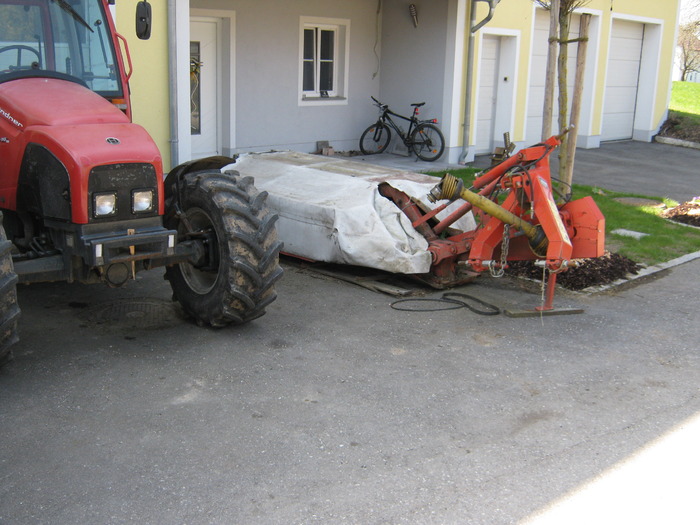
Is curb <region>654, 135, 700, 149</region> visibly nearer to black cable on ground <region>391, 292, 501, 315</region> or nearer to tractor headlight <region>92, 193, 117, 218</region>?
black cable on ground <region>391, 292, 501, 315</region>

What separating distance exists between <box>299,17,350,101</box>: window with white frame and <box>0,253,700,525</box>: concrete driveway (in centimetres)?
828

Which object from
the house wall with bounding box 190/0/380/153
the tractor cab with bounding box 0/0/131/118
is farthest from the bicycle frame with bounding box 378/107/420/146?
the tractor cab with bounding box 0/0/131/118

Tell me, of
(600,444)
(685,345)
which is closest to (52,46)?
(600,444)

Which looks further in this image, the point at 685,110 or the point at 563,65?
the point at 685,110

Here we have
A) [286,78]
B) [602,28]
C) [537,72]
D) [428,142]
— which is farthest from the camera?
[602,28]

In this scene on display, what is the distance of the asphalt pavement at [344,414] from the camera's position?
155 inches

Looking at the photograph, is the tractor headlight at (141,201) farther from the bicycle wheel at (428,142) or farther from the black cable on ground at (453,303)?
the bicycle wheel at (428,142)

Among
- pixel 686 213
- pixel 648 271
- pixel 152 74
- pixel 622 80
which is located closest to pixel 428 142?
pixel 686 213

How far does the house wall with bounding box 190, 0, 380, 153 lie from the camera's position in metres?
13.3

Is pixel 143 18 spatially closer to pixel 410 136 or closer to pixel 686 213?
pixel 686 213

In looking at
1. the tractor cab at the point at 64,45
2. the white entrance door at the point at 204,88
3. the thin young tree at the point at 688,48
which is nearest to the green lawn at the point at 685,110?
the thin young tree at the point at 688,48

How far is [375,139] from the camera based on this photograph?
50.5 feet

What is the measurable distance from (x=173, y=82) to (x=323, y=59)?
527 cm

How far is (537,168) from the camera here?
22.4ft
